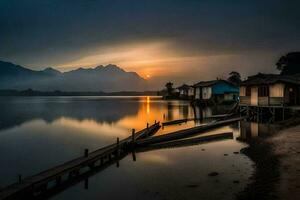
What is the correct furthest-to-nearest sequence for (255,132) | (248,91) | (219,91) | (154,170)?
(219,91) → (248,91) → (255,132) → (154,170)

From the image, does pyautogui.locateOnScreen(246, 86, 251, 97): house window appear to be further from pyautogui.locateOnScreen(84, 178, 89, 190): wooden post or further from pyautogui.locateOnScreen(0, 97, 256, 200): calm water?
pyautogui.locateOnScreen(84, 178, 89, 190): wooden post

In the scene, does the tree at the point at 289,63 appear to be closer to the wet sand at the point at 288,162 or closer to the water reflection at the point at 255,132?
the water reflection at the point at 255,132

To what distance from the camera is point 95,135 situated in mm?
38531

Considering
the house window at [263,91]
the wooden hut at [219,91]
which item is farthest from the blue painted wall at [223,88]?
the house window at [263,91]

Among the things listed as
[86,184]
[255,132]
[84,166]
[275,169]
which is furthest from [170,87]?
[275,169]

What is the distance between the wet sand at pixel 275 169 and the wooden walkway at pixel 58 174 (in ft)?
31.6

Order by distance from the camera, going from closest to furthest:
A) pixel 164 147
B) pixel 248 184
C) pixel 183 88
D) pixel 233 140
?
pixel 248 184, pixel 164 147, pixel 233 140, pixel 183 88

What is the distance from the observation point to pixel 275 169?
15.4 m

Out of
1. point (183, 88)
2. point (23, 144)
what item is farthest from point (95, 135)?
point (183, 88)

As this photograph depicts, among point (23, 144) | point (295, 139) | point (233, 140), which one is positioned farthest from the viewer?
point (23, 144)

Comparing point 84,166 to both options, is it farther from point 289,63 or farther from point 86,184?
point 289,63

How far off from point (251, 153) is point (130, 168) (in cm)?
875

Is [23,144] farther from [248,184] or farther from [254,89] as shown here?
[254,89]

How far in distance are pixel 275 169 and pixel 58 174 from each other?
1177cm
